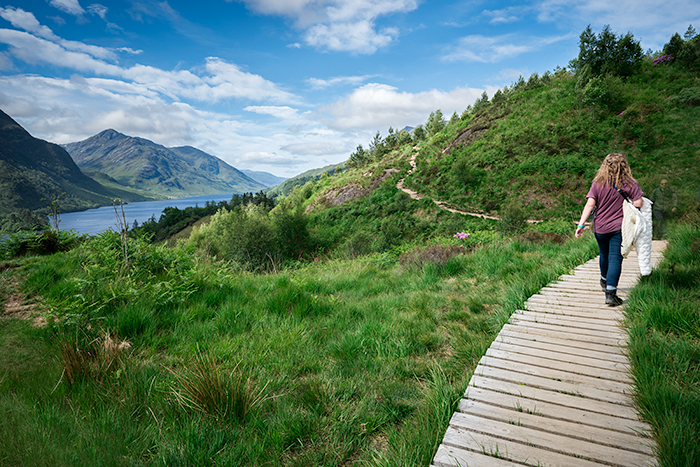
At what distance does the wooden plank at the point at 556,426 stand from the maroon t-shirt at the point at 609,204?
3188mm

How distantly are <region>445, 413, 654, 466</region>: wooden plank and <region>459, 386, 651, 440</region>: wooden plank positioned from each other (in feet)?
0.46

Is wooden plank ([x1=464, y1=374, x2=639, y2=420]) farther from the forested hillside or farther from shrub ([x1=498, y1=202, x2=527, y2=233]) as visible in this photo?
shrub ([x1=498, y1=202, x2=527, y2=233])

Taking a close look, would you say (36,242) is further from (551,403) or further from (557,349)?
(557,349)

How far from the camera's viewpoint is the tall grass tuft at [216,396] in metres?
2.07

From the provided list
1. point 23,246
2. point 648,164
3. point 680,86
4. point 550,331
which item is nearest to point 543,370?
point 550,331

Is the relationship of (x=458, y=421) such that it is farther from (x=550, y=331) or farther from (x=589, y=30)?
(x=589, y=30)

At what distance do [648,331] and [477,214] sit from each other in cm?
2093

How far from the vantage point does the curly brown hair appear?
13.0ft

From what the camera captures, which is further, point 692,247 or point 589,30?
point 589,30

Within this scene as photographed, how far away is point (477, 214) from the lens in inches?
886

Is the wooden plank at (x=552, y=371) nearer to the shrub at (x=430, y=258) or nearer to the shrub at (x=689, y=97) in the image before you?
the shrub at (x=430, y=258)

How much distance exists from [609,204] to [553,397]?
10.6 feet

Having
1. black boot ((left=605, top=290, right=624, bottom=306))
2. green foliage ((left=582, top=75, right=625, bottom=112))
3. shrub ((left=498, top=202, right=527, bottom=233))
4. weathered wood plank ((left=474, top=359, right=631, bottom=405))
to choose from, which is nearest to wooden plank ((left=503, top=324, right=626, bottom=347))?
weathered wood plank ((left=474, top=359, right=631, bottom=405))

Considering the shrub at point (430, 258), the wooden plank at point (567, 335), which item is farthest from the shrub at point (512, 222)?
the wooden plank at point (567, 335)
